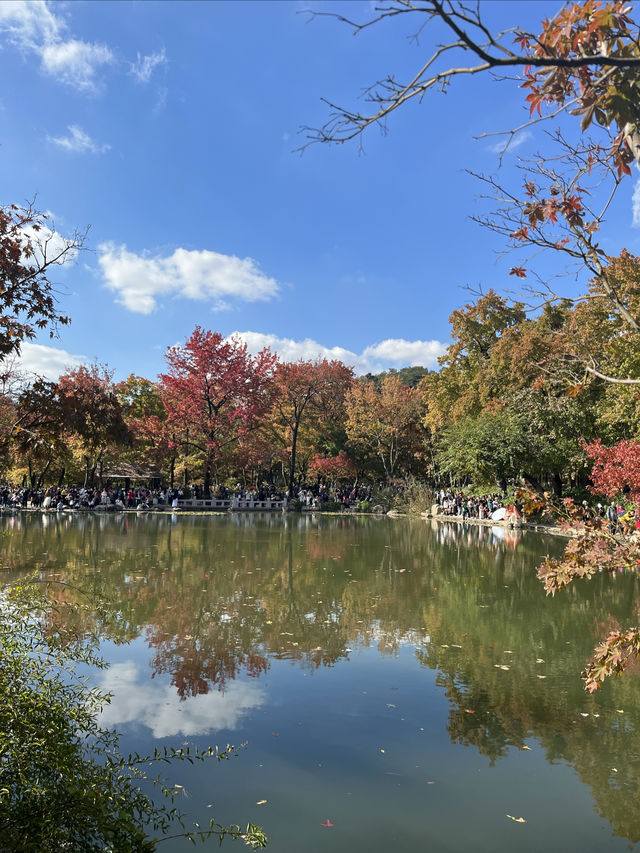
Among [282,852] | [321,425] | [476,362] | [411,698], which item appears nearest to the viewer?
[282,852]

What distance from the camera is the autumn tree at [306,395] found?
1414 inches

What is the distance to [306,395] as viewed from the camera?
3669cm

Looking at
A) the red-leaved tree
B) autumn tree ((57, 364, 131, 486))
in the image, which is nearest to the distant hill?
the red-leaved tree

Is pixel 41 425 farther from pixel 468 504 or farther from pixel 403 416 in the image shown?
pixel 403 416

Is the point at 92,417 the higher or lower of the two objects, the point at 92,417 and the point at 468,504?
the higher

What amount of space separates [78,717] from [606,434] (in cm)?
2266

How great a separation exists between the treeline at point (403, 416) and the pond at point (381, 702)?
8.23 metres

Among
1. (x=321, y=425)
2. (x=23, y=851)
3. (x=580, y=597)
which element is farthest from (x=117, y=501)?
(x=23, y=851)

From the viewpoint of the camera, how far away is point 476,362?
3052cm

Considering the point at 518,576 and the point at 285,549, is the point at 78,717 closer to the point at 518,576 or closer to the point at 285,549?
the point at 518,576

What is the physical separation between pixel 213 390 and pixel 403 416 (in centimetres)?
1158

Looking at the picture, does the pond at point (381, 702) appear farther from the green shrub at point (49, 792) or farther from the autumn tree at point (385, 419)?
the autumn tree at point (385, 419)

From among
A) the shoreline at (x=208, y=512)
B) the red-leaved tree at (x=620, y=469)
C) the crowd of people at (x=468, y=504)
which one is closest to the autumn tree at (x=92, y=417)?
the red-leaved tree at (x=620, y=469)

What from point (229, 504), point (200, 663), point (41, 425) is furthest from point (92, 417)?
point (229, 504)
